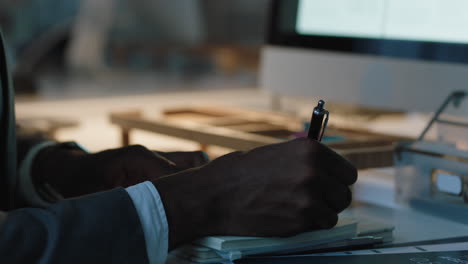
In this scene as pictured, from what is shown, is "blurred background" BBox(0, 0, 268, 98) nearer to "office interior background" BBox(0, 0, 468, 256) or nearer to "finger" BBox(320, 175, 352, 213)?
"office interior background" BBox(0, 0, 468, 256)

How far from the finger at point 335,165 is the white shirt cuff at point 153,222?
142 millimetres

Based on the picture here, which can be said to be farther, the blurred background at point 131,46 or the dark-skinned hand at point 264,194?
the blurred background at point 131,46

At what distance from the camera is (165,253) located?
559 millimetres

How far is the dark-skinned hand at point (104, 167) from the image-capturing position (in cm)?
79

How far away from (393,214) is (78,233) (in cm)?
45

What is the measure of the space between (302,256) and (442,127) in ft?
1.33

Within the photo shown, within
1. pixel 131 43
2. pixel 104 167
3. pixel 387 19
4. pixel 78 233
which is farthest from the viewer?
pixel 131 43

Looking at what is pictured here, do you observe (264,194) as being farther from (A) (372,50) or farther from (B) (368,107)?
(B) (368,107)

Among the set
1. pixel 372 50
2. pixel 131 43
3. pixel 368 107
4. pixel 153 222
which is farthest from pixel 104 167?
pixel 131 43

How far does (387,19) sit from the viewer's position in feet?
3.59

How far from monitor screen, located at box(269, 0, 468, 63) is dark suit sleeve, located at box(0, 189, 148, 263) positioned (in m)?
0.64

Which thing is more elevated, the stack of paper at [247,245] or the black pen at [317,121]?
the black pen at [317,121]

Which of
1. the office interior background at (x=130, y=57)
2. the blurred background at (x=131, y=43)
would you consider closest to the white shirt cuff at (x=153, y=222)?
the office interior background at (x=130, y=57)

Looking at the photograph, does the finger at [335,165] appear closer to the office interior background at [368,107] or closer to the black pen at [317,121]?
the black pen at [317,121]
